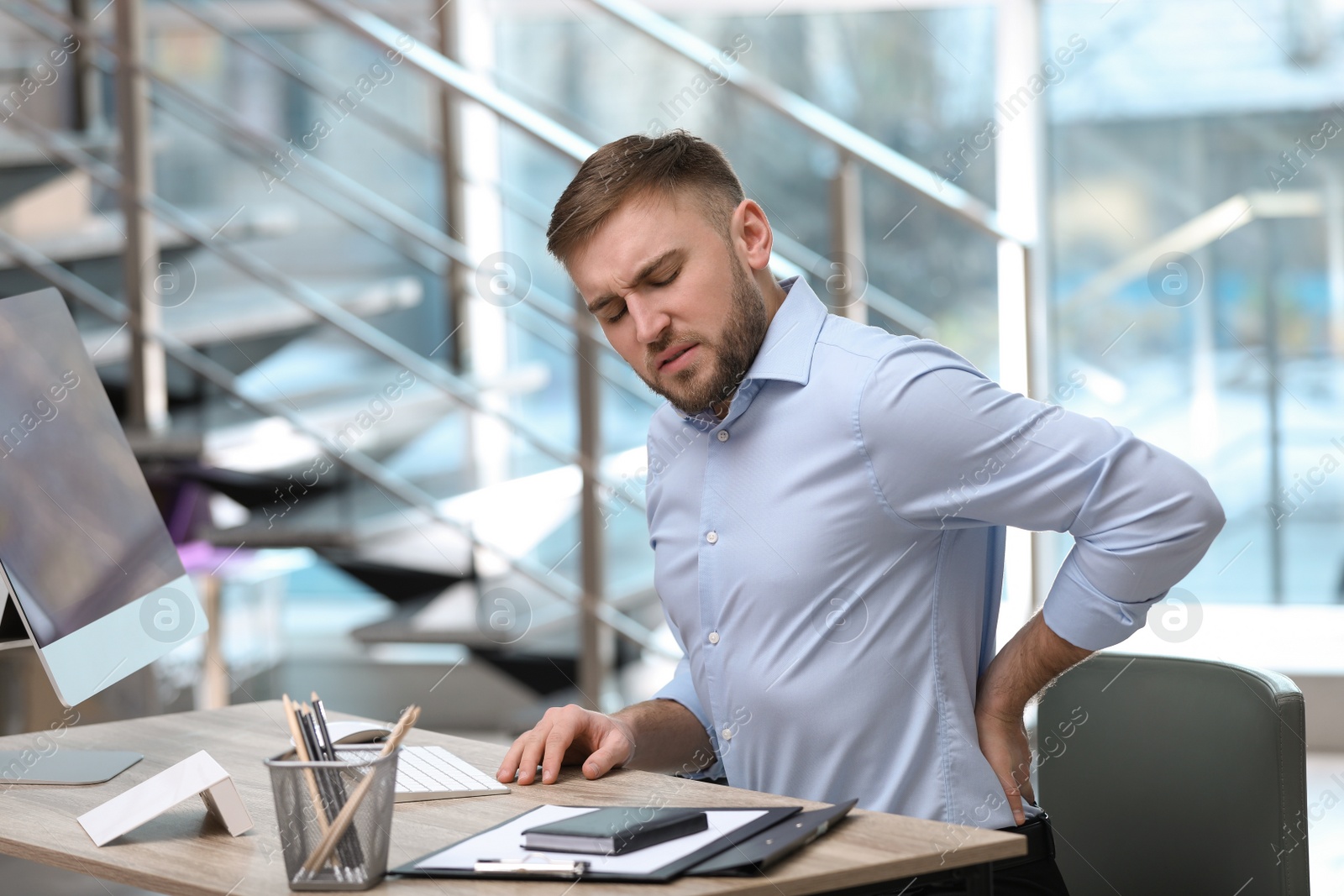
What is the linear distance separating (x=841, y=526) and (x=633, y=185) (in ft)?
1.19

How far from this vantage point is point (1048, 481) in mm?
1128

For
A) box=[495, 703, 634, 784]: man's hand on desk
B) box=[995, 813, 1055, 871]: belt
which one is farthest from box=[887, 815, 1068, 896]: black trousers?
box=[495, 703, 634, 784]: man's hand on desk

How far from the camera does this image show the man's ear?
1.32 m

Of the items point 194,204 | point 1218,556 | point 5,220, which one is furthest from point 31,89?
point 1218,556

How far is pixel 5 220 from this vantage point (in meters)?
2.77

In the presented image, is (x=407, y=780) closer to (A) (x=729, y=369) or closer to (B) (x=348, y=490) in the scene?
(A) (x=729, y=369)

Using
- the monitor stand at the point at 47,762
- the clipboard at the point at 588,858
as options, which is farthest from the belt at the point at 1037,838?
the monitor stand at the point at 47,762

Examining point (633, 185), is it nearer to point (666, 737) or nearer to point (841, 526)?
point (841, 526)

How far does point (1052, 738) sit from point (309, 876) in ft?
2.36

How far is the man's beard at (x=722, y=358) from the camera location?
1.28 metres

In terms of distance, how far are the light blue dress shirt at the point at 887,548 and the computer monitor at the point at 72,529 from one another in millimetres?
527

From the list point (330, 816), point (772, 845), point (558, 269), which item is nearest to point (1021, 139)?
point (558, 269)

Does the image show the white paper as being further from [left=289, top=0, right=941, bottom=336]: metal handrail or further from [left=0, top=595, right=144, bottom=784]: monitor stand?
[left=289, top=0, right=941, bottom=336]: metal handrail

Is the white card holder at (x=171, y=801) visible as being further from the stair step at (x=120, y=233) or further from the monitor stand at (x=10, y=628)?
the stair step at (x=120, y=233)
